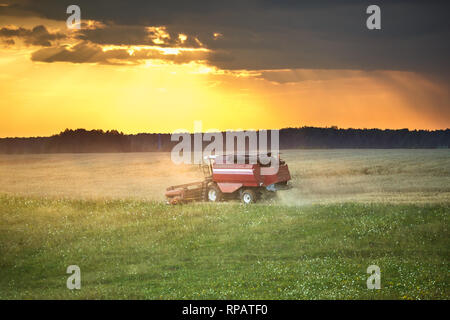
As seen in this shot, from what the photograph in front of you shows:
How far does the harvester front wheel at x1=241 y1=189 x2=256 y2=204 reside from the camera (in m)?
37.1

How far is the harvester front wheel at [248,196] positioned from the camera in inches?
1459

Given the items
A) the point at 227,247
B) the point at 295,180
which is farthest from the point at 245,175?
the point at 295,180

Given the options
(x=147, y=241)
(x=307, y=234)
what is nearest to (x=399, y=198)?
(x=307, y=234)

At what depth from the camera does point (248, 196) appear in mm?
37281

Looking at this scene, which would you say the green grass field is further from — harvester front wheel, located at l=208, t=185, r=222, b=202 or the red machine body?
harvester front wheel, located at l=208, t=185, r=222, b=202

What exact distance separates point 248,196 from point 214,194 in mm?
2965

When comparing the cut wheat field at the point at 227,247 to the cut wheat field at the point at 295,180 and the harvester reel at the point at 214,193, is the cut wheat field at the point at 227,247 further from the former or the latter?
the harvester reel at the point at 214,193

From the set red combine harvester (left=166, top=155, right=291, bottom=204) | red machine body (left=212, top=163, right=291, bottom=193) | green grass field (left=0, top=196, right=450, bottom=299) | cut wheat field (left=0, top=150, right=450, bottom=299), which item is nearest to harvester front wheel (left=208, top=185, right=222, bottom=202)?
red combine harvester (left=166, top=155, right=291, bottom=204)

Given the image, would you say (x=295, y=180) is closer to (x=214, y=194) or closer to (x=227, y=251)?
(x=214, y=194)

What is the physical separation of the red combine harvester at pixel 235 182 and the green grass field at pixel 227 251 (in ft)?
8.06

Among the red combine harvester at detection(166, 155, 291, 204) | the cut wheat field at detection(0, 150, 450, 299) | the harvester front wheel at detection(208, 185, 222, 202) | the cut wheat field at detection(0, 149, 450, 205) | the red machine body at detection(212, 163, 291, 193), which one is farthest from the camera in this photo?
the cut wheat field at detection(0, 149, 450, 205)

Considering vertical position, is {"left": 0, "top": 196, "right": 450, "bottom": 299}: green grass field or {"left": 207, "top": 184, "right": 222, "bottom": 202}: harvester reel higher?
{"left": 207, "top": 184, "right": 222, "bottom": 202}: harvester reel

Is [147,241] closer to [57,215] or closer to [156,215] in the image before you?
[156,215]

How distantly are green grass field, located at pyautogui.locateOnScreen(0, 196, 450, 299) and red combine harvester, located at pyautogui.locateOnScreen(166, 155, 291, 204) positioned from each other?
2.46 metres
